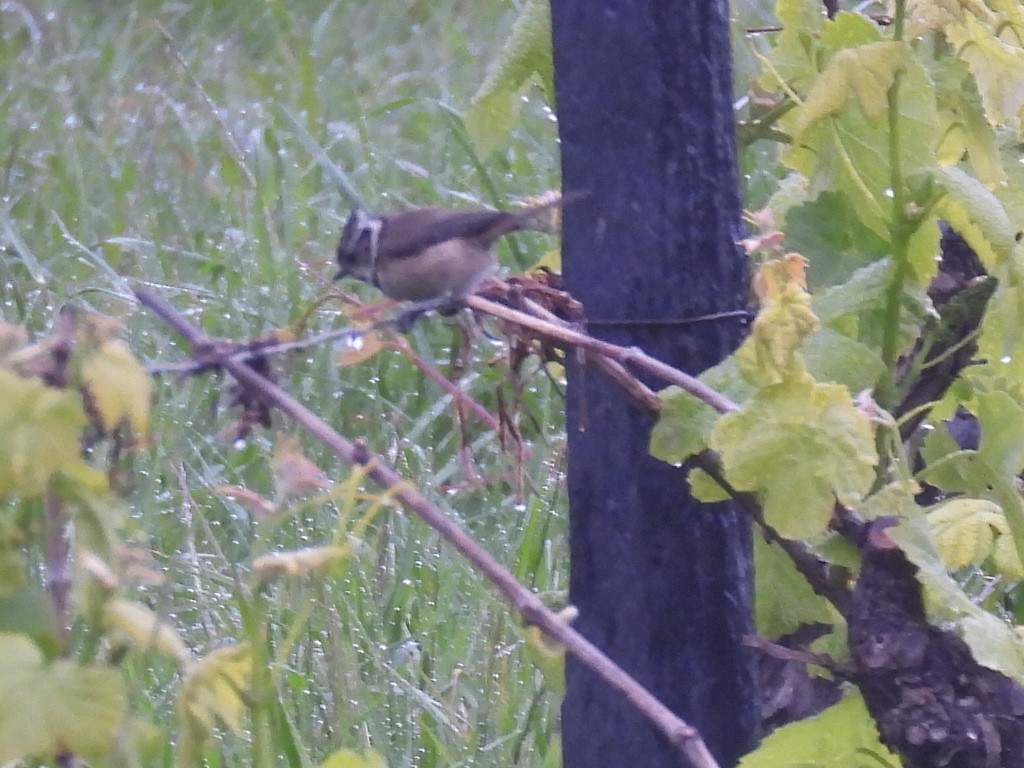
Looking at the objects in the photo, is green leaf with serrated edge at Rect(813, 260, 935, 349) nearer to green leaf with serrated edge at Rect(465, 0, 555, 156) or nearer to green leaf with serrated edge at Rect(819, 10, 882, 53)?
green leaf with serrated edge at Rect(819, 10, 882, 53)

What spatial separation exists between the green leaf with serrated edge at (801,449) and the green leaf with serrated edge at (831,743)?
0.24 metres

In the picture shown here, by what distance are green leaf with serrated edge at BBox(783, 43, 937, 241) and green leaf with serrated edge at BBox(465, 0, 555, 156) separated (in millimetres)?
355

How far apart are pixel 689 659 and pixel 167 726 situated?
3.41 feet

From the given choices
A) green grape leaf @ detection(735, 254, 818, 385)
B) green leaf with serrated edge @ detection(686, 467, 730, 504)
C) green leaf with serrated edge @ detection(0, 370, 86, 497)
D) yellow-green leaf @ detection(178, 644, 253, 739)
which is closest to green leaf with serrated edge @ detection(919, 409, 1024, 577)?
green leaf with serrated edge @ detection(686, 467, 730, 504)

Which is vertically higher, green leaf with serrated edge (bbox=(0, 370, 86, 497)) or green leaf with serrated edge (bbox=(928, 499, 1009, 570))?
green leaf with serrated edge (bbox=(0, 370, 86, 497))

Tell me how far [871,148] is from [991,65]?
150 mm

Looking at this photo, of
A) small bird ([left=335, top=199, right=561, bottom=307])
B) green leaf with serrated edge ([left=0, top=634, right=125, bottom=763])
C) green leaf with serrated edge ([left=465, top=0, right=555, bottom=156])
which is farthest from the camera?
small bird ([left=335, top=199, right=561, bottom=307])

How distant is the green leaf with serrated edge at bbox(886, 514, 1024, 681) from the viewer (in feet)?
4.09

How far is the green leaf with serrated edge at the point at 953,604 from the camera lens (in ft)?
4.09

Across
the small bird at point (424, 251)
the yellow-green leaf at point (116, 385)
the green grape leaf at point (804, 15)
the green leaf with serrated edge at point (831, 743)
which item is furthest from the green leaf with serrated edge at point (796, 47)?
the yellow-green leaf at point (116, 385)

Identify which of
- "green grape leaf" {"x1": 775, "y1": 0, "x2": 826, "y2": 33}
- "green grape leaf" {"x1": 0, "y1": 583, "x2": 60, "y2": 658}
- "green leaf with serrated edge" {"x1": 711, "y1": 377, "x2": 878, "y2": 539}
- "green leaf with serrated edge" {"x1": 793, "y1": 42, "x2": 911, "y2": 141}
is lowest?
"green grape leaf" {"x1": 0, "y1": 583, "x2": 60, "y2": 658}

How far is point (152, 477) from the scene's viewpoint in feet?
9.91

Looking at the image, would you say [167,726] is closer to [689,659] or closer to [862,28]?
[689,659]

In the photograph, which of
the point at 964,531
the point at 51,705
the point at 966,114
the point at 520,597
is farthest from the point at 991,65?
the point at 51,705
